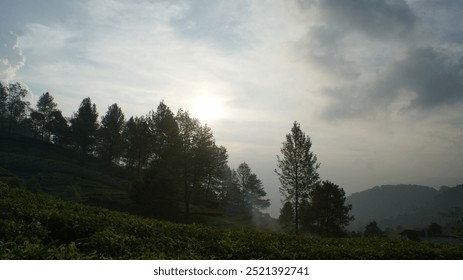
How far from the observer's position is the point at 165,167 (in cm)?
4588

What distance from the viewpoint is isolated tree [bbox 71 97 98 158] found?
85.2 metres

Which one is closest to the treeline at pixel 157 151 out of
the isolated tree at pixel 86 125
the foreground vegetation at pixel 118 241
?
the isolated tree at pixel 86 125

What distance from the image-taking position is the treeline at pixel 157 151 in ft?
133

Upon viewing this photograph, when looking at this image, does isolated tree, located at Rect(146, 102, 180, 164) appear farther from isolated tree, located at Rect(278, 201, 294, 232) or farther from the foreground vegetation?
the foreground vegetation

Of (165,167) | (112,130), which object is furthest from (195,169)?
(112,130)

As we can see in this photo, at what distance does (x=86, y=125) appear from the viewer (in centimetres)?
8556

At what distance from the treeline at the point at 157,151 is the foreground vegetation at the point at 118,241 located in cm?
2657

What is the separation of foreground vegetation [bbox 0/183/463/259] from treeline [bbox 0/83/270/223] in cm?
2657

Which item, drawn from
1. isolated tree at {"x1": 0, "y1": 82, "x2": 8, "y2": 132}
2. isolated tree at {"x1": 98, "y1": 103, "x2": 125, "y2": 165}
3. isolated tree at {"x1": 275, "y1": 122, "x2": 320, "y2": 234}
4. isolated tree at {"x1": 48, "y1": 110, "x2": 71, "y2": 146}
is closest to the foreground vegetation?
isolated tree at {"x1": 275, "y1": 122, "x2": 320, "y2": 234}

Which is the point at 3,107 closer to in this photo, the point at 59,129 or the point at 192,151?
the point at 59,129

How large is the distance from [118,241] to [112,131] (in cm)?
7775

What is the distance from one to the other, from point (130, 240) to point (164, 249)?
1.05 metres

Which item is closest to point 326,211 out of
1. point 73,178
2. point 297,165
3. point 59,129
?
point 297,165
